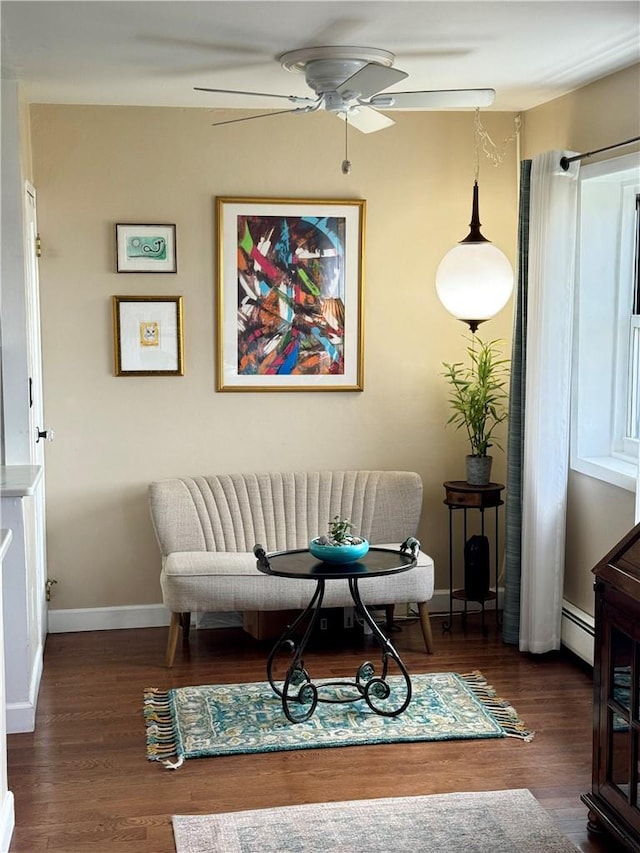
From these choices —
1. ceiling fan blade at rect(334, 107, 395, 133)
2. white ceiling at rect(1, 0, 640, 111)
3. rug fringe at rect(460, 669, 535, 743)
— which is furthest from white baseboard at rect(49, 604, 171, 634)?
ceiling fan blade at rect(334, 107, 395, 133)

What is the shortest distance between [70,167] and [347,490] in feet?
7.01

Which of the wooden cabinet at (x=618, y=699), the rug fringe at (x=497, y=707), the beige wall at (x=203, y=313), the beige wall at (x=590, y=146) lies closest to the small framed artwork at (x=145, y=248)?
the beige wall at (x=203, y=313)

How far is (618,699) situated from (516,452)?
1.99m

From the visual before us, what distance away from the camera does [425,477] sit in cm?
555

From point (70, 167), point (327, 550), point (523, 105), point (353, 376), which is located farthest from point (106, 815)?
point (523, 105)

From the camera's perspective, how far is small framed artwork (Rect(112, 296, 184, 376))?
5.17 m

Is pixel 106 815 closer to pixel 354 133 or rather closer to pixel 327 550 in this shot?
pixel 327 550

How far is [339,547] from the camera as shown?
160 inches

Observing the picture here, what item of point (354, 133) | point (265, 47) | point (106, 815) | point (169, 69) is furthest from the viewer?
point (354, 133)

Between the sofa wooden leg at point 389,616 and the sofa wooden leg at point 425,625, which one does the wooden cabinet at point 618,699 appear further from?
the sofa wooden leg at point 389,616

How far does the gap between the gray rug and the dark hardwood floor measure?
0.07 meters

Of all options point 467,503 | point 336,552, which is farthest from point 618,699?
point 467,503

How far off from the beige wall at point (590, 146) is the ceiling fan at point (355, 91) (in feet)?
2.17

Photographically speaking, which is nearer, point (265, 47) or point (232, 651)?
point (265, 47)
